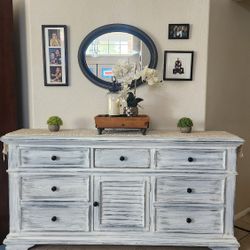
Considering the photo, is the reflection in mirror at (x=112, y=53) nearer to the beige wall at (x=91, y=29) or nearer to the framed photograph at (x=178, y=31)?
the beige wall at (x=91, y=29)

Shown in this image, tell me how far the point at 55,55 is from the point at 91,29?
367 millimetres

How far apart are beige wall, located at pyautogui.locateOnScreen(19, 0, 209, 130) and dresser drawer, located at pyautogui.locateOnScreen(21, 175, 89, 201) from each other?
518mm

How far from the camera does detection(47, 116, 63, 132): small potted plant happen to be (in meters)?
2.14

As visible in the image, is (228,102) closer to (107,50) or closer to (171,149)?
(171,149)

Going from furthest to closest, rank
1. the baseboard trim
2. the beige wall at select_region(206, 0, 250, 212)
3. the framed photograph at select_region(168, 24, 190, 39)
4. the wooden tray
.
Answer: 1. the baseboard trim
2. the beige wall at select_region(206, 0, 250, 212)
3. the framed photograph at select_region(168, 24, 190, 39)
4. the wooden tray

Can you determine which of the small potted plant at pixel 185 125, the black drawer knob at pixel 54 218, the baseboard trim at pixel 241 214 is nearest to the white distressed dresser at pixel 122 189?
the black drawer knob at pixel 54 218

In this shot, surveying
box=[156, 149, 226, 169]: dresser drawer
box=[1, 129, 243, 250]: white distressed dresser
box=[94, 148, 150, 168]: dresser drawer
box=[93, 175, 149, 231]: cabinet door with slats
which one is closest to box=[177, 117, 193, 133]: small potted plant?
box=[1, 129, 243, 250]: white distressed dresser

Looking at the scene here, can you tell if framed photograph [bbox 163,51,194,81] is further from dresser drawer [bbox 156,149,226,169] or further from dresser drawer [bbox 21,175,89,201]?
dresser drawer [bbox 21,175,89,201]

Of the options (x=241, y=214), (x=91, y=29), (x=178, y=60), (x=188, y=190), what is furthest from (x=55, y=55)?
(x=241, y=214)

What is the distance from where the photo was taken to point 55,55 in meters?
2.30

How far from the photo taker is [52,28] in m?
2.27

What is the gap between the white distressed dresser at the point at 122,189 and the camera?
197 centimetres

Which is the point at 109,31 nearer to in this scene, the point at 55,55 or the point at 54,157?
the point at 55,55

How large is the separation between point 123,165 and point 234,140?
0.80 metres
